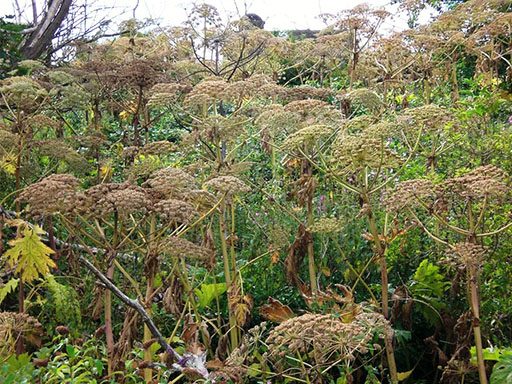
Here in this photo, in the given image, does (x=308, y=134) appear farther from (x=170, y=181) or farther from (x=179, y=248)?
(x=179, y=248)

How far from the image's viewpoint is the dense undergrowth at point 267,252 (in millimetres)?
2734

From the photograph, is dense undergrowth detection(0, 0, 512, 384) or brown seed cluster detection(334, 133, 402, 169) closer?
dense undergrowth detection(0, 0, 512, 384)

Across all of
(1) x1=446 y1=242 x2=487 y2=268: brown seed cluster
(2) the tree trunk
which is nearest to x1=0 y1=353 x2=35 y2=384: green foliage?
(1) x1=446 y1=242 x2=487 y2=268: brown seed cluster

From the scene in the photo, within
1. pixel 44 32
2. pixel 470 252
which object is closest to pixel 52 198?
pixel 470 252

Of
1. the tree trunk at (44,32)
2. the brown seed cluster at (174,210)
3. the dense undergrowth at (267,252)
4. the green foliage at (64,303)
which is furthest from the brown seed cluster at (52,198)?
the tree trunk at (44,32)

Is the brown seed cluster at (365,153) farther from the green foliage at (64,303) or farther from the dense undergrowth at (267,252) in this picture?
the green foliage at (64,303)

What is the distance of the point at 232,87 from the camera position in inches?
143

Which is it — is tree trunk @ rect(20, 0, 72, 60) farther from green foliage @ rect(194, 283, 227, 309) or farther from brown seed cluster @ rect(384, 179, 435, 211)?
brown seed cluster @ rect(384, 179, 435, 211)

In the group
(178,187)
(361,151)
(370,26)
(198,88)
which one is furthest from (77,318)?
(370,26)

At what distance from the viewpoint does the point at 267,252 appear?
360cm

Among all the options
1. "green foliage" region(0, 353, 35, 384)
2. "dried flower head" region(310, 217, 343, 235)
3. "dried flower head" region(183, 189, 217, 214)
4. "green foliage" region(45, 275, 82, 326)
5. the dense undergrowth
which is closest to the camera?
"green foliage" region(0, 353, 35, 384)

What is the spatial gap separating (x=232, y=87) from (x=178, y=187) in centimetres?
85

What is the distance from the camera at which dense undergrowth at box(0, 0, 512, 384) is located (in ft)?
8.97

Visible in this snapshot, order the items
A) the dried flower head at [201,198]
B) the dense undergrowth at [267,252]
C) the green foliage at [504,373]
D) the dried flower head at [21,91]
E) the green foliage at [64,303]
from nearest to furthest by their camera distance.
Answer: the green foliage at [504,373]
the dense undergrowth at [267,252]
the dried flower head at [201,198]
the green foliage at [64,303]
the dried flower head at [21,91]
